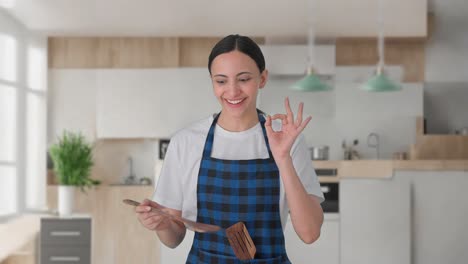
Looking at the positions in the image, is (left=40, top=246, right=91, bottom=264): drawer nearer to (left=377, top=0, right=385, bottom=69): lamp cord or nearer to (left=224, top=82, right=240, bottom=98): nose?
(left=377, top=0, right=385, bottom=69): lamp cord

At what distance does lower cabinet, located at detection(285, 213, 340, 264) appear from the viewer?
17.3 feet

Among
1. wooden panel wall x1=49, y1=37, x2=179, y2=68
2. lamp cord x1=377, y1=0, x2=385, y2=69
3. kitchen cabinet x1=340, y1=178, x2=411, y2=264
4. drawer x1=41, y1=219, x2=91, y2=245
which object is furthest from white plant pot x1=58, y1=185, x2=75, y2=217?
lamp cord x1=377, y1=0, x2=385, y2=69

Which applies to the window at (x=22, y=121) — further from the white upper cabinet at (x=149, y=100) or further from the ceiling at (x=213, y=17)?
the white upper cabinet at (x=149, y=100)

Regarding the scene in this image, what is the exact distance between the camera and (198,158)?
174 cm

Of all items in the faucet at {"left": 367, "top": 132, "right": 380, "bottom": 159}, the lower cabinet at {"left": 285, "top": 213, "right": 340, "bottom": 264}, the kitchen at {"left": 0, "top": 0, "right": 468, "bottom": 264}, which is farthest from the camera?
the faucet at {"left": 367, "top": 132, "right": 380, "bottom": 159}

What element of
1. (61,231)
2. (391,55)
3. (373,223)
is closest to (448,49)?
(391,55)

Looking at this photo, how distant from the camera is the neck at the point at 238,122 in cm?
171

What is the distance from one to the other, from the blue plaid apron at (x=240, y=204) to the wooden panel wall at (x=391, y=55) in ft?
20.0

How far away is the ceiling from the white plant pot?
1644 millimetres

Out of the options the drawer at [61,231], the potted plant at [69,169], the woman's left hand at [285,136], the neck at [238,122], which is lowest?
the drawer at [61,231]

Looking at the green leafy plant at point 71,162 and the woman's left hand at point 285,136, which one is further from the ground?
the woman's left hand at point 285,136

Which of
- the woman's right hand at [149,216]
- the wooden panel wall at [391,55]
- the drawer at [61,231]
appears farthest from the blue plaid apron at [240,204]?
the wooden panel wall at [391,55]

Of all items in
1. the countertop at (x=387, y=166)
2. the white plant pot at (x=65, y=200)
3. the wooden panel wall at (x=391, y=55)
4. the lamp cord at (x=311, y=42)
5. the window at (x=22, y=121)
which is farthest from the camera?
the wooden panel wall at (x=391, y=55)

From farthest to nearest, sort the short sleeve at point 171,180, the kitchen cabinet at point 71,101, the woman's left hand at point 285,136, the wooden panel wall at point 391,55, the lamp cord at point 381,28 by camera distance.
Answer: the wooden panel wall at point 391,55
the kitchen cabinet at point 71,101
the lamp cord at point 381,28
the short sleeve at point 171,180
the woman's left hand at point 285,136
